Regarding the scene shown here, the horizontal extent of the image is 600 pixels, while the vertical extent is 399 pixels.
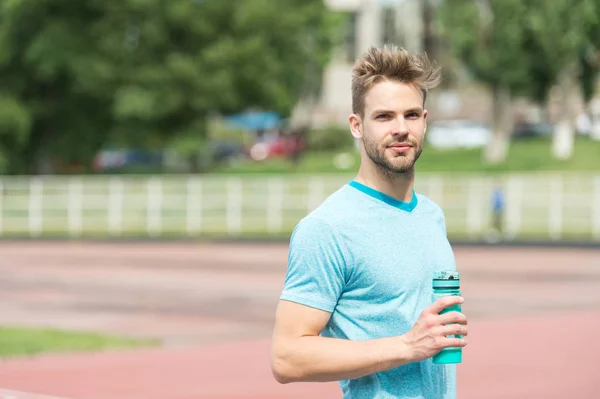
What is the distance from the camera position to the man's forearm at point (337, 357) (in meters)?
3.53

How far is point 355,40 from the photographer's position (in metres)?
81.3

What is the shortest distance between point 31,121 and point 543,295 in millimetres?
33042

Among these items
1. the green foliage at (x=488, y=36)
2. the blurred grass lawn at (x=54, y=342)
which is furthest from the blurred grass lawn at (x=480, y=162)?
the blurred grass lawn at (x=54, y=342)

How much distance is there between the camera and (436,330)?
3.44 m

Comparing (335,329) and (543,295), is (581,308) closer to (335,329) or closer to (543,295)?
(543,295)

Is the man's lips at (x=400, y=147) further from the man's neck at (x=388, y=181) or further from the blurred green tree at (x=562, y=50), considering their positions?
the blurred green tree at (x=562, y=50)

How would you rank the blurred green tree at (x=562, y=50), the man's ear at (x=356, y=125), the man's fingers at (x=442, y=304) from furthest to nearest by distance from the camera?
the blurred green tree at (x=562, y=50)
the man's ear at (x=356, y=125)
the man's fingers at (x=442, y=304)

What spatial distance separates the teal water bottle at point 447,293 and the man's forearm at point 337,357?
9 cm

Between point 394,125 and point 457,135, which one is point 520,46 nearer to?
point 457,135

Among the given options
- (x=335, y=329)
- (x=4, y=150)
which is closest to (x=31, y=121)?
(x=4, y=150)

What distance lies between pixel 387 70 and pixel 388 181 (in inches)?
12.5

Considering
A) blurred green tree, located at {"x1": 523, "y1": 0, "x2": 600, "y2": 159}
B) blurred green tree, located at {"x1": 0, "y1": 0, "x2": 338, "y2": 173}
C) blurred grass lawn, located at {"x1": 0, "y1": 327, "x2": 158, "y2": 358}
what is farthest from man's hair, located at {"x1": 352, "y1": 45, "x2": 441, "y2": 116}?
blurred green tree, located at {"x1": 0, "y1": 0, "x2": 338, "y2": 173}

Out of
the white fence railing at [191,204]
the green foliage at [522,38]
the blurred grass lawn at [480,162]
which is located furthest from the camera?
the blurred grass lawn at [480,162]

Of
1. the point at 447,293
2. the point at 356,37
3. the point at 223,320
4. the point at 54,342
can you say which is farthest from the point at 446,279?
the point at 356,37
